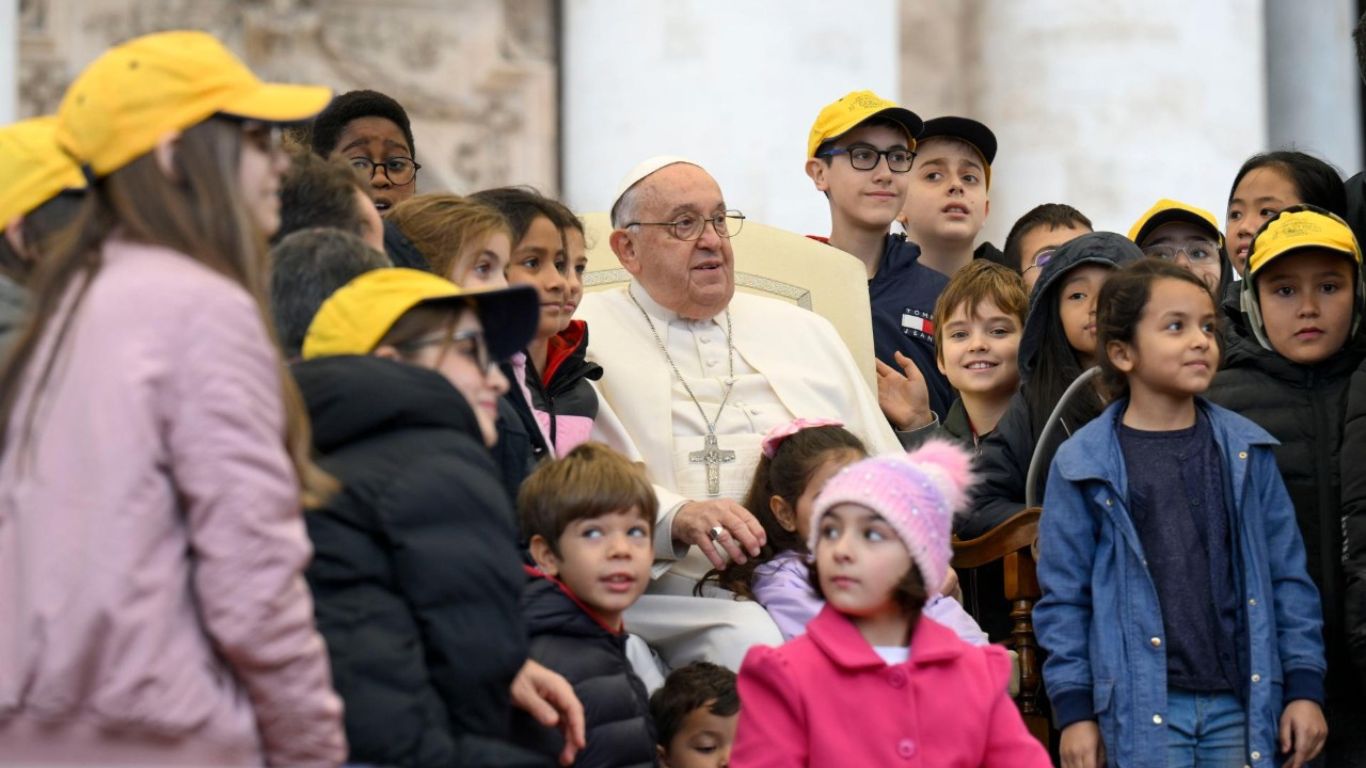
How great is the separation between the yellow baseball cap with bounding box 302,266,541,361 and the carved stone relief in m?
5.98

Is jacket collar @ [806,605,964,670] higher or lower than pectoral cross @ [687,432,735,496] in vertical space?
lower

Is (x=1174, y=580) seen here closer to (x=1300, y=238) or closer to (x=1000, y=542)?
(x=1000, y=542)

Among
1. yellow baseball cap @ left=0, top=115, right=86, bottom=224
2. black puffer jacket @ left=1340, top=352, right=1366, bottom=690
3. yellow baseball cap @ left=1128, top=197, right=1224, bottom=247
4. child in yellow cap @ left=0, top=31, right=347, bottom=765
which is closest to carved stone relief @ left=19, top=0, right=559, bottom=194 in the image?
yellow baseball cap @ left=1128, top=197, right=1224, bottom=247

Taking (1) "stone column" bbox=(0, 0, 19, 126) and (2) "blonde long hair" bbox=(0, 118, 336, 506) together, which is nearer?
(2) "blonde long hair" bbox=(0, 118, 336, 506)

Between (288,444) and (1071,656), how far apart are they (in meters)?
2.38

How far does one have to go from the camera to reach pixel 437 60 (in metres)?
10.3

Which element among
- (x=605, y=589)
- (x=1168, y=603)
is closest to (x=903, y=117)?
(x=1168, y=603)

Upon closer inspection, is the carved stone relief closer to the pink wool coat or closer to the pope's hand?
the pope's hand

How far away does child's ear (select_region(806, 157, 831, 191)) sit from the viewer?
23.9 feet

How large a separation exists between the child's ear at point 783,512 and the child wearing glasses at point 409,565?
1845 millimetres

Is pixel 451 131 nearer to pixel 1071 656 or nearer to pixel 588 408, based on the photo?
pixel 588 408

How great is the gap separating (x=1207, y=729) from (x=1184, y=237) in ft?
7.92

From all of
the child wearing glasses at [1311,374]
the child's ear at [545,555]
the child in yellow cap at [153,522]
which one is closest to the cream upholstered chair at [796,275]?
the child wearing glasses at [1311,374]

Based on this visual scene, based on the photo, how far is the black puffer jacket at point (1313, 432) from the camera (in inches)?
219
